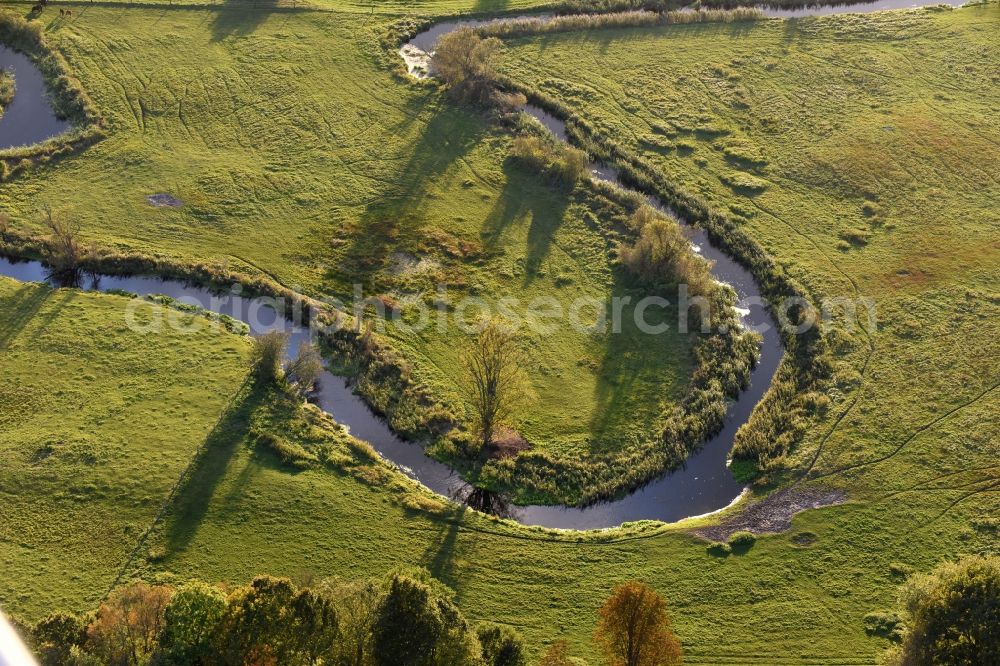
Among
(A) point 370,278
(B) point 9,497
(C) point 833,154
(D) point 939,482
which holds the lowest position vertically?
(B) point 9,497

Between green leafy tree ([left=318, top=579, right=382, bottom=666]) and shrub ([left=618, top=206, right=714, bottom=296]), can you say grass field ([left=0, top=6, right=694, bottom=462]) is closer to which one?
shrub ([left=618, top=206, right=714, bottom=296])

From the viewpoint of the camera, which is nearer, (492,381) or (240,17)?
(492,381)

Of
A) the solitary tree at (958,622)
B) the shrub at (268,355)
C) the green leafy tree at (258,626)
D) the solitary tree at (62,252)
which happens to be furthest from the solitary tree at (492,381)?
the solitary tree at (62,252)

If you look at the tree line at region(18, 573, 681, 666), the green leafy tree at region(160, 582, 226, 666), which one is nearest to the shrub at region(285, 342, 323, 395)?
the tree line at region(18, 573, 681, 666)

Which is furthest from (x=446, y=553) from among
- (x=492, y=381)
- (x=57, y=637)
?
(x=57, y=637)

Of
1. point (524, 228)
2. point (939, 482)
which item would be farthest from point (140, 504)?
point (939, 482)

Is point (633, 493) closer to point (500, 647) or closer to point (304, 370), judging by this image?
point (500, 647)

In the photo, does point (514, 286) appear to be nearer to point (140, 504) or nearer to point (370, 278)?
point (370, 278)
